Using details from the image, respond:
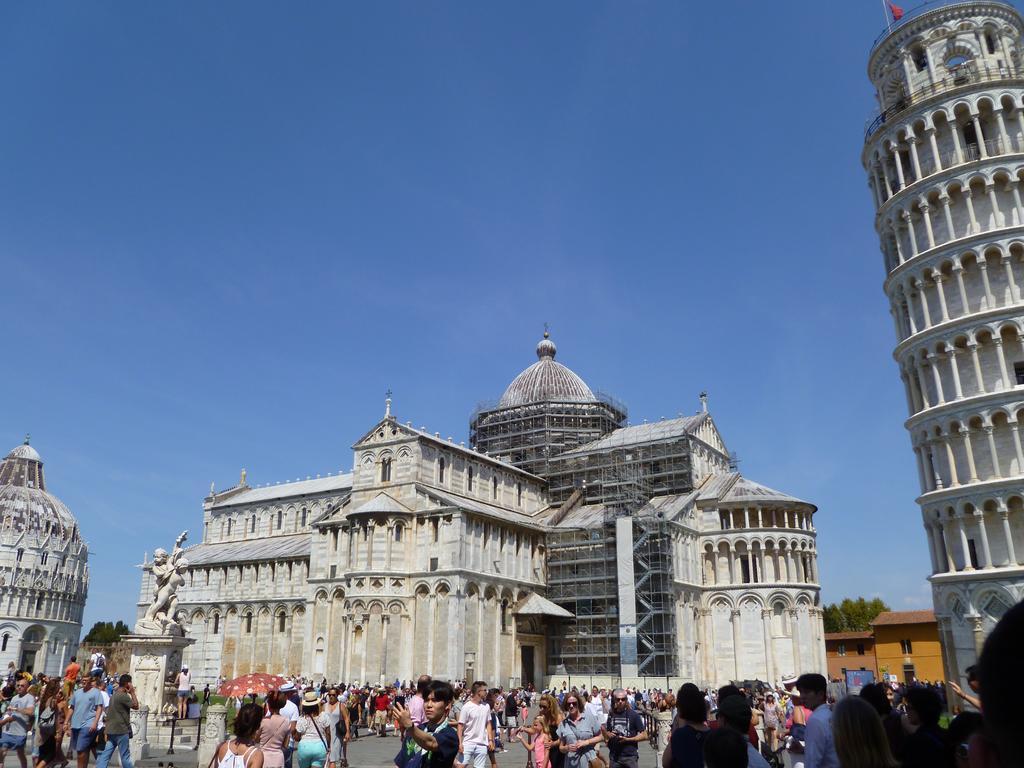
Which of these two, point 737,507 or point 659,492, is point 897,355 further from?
point 659,492

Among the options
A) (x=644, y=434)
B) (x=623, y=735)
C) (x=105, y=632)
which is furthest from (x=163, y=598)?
(x=105, y=632)

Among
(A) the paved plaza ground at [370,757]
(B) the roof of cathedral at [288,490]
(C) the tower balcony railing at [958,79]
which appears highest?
(C) the tower balcony railing at [958,79]

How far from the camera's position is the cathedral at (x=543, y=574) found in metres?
44.4

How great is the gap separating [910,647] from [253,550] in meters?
51.0

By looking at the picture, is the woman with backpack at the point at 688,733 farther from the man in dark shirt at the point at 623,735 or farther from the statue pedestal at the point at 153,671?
the statue pedestal at the point at 153,671

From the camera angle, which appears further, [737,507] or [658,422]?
[658,422]

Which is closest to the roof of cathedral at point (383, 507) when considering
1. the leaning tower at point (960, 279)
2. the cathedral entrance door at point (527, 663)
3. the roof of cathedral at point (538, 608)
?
the roof of cathedral at point (538, 608)

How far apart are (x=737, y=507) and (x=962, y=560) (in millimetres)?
20600

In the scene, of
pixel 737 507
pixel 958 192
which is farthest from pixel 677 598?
pixel 958 192

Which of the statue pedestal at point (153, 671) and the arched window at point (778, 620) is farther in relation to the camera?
the arched window at point (778, 620)

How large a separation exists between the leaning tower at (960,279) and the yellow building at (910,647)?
32.7m

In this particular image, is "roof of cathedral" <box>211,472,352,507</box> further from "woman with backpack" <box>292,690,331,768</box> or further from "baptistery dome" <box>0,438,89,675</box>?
"woman with backpack" <box>292,690,331,768</box>

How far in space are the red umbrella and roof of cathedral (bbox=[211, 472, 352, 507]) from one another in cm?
3606

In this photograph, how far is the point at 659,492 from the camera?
53.6m
